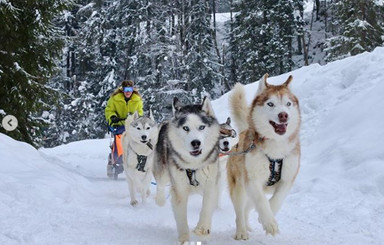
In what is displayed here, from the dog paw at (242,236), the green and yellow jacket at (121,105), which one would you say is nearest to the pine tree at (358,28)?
the green and yellow jacket at (121,105)

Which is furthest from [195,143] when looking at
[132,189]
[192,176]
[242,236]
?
[132,189]

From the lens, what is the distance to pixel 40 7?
357 inches

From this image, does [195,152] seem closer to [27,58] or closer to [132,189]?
[132,189]

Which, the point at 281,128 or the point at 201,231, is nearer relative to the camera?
the point at 201,231

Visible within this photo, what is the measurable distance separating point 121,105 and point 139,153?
1.98 m

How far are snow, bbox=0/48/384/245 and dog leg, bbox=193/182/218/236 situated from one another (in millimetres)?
102

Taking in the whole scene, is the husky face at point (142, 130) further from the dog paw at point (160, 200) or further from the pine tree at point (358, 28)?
the pine tree at point (358, 28)

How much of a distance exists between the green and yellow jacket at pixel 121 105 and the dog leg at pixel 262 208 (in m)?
4.75

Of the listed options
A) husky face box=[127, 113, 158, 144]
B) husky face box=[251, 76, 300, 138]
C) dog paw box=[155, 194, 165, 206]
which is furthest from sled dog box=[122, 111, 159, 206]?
husky face box=[251, 76, 300, 138]

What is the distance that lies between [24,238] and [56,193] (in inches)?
90.3

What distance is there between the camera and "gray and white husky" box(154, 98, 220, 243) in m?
3.50

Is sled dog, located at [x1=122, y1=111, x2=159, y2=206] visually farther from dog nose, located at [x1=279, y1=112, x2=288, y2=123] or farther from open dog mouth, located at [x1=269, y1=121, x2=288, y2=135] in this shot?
dog nose, located at [x1=279, y1=112, x2=288, y2=123]

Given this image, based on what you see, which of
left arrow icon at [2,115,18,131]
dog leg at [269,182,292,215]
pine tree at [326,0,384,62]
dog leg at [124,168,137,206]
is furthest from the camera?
pine tree at [326,0,384,62]

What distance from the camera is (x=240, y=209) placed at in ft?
12.3
